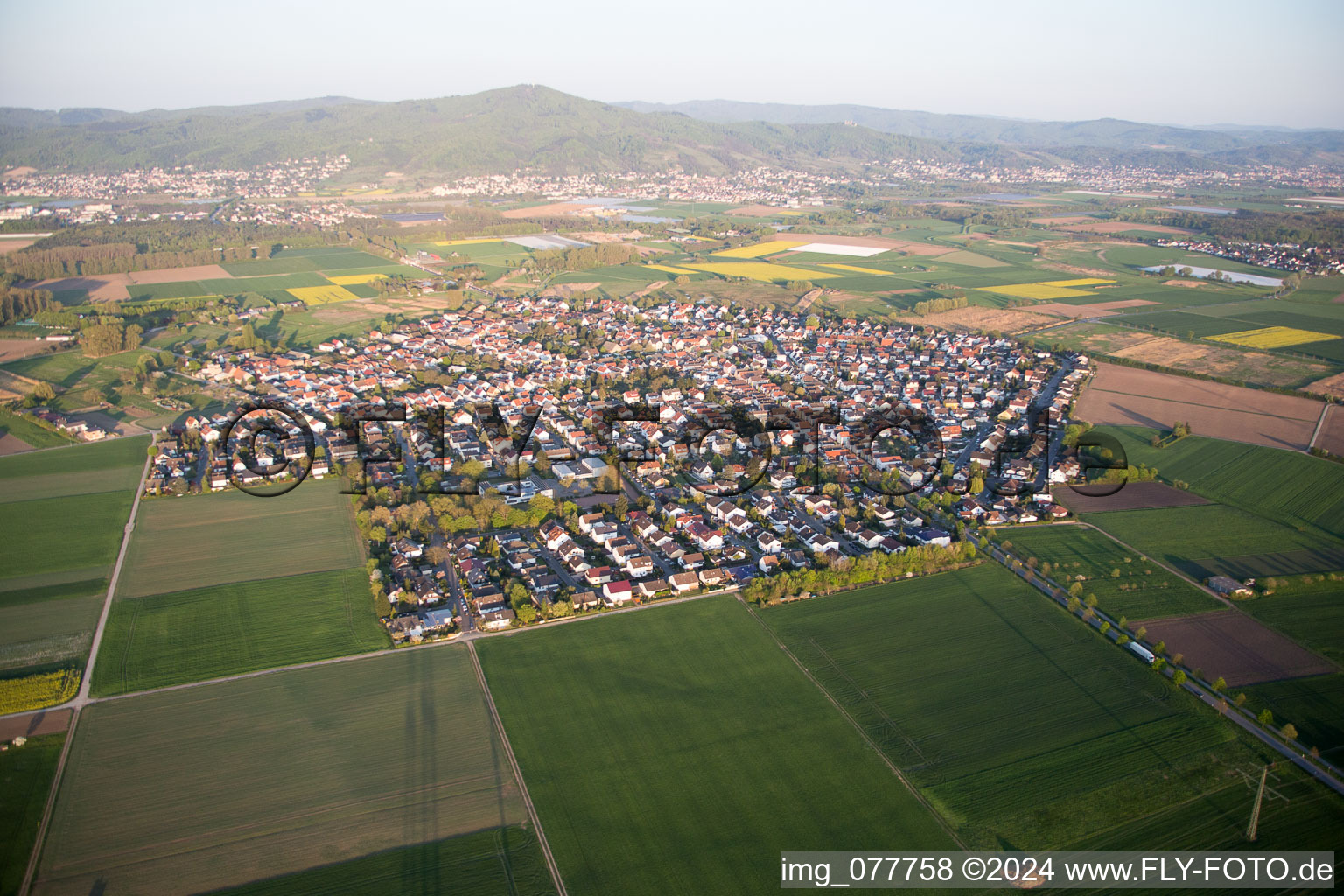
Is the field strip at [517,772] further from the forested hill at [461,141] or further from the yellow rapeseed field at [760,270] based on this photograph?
the forested hill at [461,141]

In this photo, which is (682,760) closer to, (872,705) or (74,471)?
(872,705)

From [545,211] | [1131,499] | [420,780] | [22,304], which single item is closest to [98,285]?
[22,304]

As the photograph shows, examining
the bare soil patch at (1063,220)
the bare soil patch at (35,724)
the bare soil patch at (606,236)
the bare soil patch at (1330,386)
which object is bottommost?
the bare soil patch at (35,724)

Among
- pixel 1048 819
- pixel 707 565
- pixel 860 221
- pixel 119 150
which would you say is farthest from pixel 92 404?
pixel 119 150

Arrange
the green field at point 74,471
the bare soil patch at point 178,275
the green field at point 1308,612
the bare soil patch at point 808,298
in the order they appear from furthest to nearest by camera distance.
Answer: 1. the bare soil patch at point 178,275
2. the bare soil patch at point 808,298
3. the green field at point 74,471
4. the green field at point 1308,612

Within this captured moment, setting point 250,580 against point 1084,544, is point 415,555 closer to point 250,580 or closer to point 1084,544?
point 250,580

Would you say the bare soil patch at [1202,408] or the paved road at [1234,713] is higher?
the bare soil patch at [1202,408]

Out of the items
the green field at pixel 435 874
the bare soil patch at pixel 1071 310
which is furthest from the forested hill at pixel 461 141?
the green field at pixel 435 874

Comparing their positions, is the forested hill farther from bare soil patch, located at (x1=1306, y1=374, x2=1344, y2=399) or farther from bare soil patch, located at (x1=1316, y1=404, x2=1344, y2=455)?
bare soil patch, located at (x1=1316, y1=404, x2=1344, y2=455)
